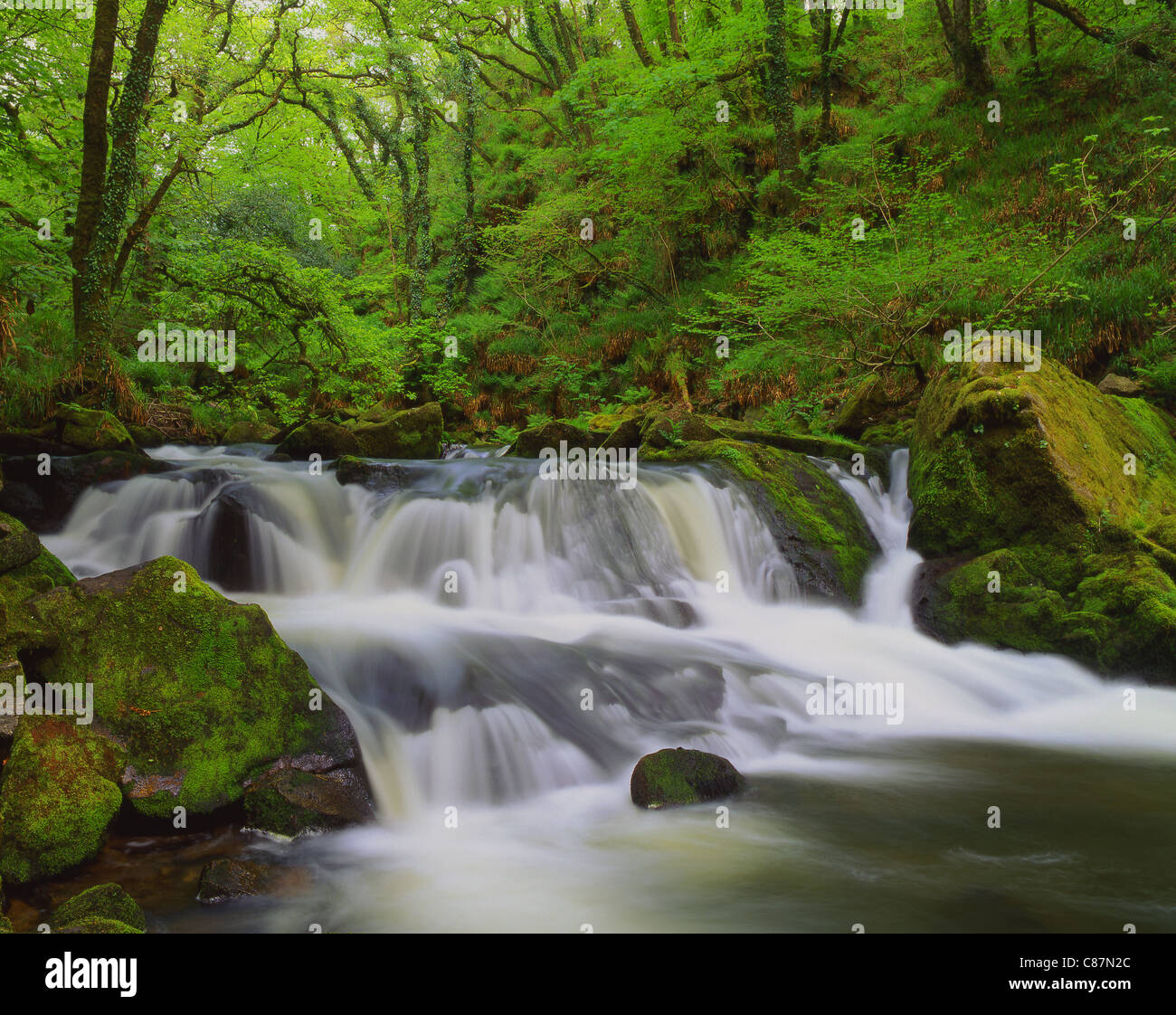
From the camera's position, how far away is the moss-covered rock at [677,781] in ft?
15.4

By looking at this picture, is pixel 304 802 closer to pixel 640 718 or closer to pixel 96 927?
pixel 96 927

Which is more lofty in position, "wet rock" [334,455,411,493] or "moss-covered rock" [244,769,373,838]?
"wet rock" [334,455,411,493]

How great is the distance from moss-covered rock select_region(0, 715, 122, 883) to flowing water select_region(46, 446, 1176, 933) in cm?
74

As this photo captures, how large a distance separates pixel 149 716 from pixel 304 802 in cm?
99

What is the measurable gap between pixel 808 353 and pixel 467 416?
10638 millimetres

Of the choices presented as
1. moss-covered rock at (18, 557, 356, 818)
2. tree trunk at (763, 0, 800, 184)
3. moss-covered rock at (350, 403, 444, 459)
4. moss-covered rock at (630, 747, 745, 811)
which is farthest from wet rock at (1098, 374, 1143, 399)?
moss-covered rock at (350, 403, 444, 459)

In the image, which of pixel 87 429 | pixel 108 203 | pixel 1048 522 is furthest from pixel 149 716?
pixel 108 203

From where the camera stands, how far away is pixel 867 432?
38.8ft

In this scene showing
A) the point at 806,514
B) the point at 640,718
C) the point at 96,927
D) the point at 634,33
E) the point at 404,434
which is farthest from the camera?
the point at 634,33

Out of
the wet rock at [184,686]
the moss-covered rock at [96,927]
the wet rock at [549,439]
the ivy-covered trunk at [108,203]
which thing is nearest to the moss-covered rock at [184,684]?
the wet rock at [184,686]

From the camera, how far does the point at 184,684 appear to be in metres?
4.46

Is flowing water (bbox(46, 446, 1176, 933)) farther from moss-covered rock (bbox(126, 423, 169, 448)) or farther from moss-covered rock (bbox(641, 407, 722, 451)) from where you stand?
moss-covered rock (bbox(126, 423, 169, 448))

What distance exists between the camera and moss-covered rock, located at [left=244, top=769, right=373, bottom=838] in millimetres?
4137

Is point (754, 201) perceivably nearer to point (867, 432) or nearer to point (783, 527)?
point (867, 432)
